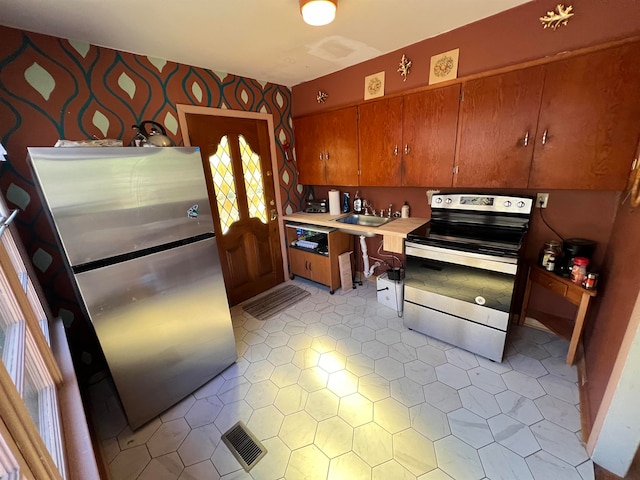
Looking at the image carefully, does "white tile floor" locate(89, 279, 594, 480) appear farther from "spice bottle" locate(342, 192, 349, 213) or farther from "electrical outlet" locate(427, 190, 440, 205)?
"spice bottle" locate(342, 192, 349, 213)

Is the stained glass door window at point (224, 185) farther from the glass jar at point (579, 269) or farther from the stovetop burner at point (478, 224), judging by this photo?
the glass jar at point (579, 269)

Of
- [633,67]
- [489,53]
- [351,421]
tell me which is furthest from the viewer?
[489,53]

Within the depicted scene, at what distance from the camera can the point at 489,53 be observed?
187 cm

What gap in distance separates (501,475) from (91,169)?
100 inches

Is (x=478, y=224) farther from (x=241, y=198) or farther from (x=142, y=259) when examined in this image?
(x=142, y=259)

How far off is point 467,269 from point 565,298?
2.46 ft

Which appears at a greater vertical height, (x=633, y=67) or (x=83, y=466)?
(x=633, y=67)

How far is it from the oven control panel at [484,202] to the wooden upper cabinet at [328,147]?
0.91m

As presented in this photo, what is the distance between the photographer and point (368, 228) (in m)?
2.51

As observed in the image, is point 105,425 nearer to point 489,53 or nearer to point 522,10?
point 489,53

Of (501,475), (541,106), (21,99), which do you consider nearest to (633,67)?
(541,106)

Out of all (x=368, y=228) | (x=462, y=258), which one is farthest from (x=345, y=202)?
(x=462, y=258)

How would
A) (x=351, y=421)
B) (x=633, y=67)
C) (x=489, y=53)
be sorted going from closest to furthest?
(x=633, y=67)
(x=351, y=421)
(x=489, y=53)

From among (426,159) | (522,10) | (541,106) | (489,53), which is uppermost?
(522,10)
